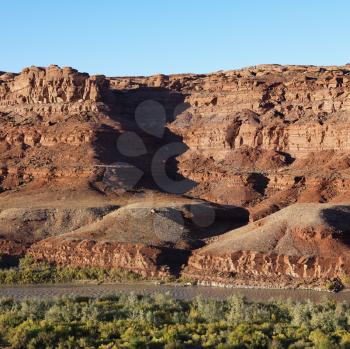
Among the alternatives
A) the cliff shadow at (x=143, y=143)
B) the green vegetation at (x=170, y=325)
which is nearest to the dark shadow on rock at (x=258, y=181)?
the cliff shadow at (x=143, y=143)

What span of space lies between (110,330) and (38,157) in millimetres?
48370

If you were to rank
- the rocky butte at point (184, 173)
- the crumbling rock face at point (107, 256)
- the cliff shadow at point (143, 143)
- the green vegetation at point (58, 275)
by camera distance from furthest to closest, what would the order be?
the cliff shadow at point (143, 143), the crumbling rock face at point (107, 256), the green vegetation at point (58, 275), the rocky butte at point (184, 173)

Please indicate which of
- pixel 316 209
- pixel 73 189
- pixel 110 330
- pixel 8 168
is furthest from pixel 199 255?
pixel 8 168

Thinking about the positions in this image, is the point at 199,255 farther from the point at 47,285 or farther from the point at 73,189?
the point at 73,189

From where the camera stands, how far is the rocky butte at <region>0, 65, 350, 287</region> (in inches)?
1921

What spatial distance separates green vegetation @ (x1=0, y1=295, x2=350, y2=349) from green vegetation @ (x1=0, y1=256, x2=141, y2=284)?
13.6m

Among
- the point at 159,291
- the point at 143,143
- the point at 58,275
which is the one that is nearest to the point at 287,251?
the point at 159,291

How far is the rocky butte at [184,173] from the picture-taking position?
48781 millimetres

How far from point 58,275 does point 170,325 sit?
23.5m

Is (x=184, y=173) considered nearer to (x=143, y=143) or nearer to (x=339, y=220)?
(x=143, y=143)

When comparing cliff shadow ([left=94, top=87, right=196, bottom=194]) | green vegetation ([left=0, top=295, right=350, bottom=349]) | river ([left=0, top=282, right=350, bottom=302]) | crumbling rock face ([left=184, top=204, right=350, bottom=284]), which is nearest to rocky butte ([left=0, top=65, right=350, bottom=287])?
crumbling rock face ([left=184, top=204, right=350, bottom=284])

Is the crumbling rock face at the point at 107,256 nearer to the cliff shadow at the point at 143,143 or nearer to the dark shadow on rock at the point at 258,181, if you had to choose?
the cliff shadow at the point at 143,143

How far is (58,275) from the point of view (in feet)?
166

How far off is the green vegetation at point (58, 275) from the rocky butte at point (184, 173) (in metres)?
0.81
